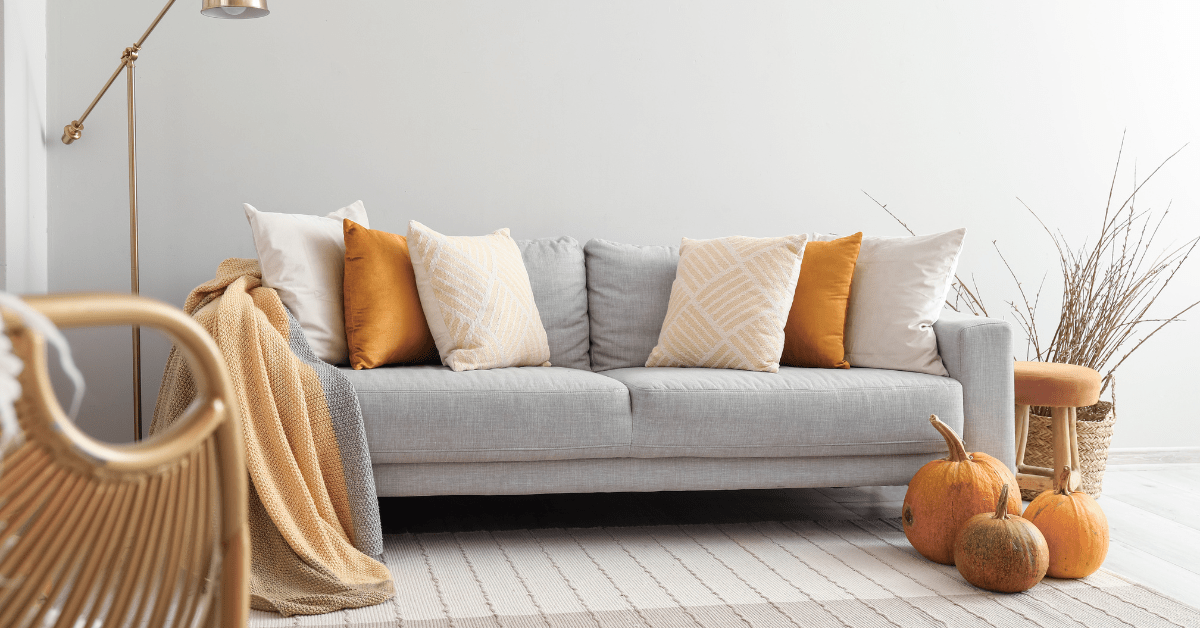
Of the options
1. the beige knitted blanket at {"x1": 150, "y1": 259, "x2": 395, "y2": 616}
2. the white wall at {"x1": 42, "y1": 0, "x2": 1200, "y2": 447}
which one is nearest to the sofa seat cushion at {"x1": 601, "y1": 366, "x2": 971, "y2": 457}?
the beige knitted blanket at {"x1": 150, "y1": 259, "x2": 395, "y2": 616}

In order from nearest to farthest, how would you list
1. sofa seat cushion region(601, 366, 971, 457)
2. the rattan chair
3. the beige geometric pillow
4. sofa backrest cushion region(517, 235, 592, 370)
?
the rattan chair
sofa seat cushion region(601, 366, 971, 457)
the beige geometric pillow
sofa backrest cushion region(517, 235, 592, 370)

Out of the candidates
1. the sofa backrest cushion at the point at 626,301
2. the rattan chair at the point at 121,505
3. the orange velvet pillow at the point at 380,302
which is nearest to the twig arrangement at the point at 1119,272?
the sofa backrest cushion at the point at 626,301

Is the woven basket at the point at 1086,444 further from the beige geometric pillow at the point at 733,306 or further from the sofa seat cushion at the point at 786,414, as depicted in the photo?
the beige geometric pillow at the point at 733,306

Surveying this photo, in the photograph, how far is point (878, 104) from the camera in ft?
11.7

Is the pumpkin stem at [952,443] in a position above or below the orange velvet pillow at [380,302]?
below

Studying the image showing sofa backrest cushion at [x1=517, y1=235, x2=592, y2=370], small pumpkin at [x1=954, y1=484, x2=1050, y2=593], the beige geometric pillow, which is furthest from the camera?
sofa backrest cushion at [x1=517, y1=235, x2=592, y2=370]

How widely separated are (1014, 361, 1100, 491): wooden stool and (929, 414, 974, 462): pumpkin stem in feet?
2.13

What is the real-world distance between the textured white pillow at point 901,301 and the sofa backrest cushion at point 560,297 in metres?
0.88

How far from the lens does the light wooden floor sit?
7.98ft

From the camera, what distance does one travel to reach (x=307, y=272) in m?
2.55

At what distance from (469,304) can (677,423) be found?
69 cm

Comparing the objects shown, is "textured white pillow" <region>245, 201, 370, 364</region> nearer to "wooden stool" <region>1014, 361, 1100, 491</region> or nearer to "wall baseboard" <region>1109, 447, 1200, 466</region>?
"wooden stool" <region>1014, 361, 1100, 491</region>

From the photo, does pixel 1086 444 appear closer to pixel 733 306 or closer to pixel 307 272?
pixel 733 306

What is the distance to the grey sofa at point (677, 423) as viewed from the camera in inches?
87.6
